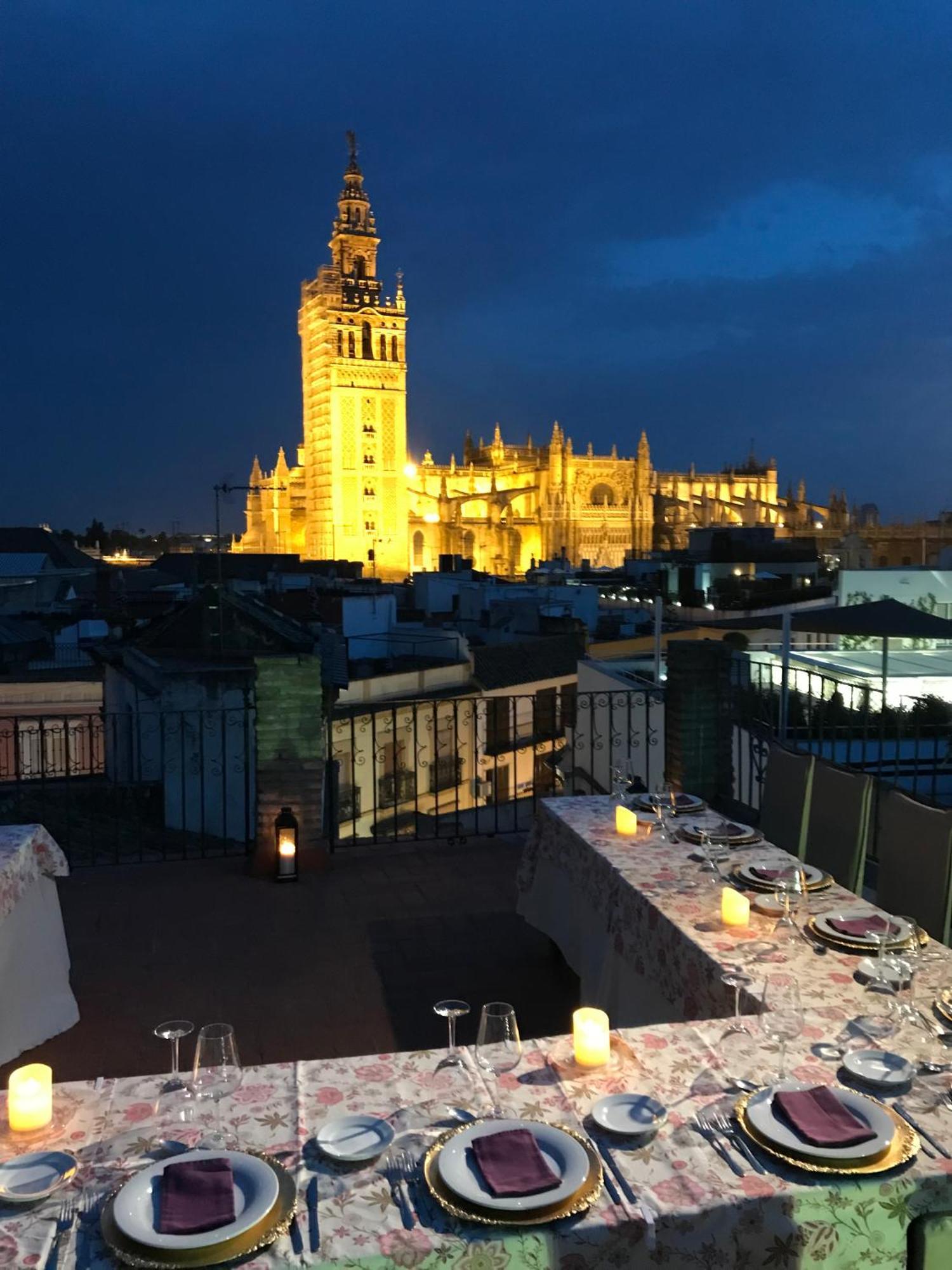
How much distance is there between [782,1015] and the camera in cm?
271

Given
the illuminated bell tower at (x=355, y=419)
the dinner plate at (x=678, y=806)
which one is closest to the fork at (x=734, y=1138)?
the dinner plate at (x=678, y=806)

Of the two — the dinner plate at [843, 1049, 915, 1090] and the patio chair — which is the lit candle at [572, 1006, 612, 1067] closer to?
the dinner plate at [843, 1049, 915, 1090]

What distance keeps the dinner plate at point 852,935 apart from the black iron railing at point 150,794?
4.73m

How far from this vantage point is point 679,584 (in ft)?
139

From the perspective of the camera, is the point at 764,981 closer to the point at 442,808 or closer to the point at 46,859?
the point at 46,859

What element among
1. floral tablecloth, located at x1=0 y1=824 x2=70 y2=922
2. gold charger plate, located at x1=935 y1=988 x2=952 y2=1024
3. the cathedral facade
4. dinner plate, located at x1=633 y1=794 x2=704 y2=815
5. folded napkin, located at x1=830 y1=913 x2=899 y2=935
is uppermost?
the cathedral facade

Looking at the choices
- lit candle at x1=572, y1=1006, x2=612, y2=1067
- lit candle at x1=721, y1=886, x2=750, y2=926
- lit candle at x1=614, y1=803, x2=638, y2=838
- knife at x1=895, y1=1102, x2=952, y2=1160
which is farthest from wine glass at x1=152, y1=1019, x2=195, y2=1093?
lit candle at x1=614, y1=803, x2=638, y2=838

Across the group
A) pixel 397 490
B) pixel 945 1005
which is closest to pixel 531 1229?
pixel 945 1005

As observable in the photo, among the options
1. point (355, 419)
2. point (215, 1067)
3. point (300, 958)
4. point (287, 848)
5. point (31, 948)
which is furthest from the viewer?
point (355, 419)

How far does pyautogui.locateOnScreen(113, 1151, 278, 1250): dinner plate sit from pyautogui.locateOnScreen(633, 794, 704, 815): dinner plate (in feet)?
10.7

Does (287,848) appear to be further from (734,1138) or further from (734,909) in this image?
(734,1138)

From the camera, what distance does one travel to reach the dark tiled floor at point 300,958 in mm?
4734

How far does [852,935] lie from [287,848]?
4.31 m

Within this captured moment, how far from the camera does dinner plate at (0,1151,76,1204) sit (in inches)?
81.8
